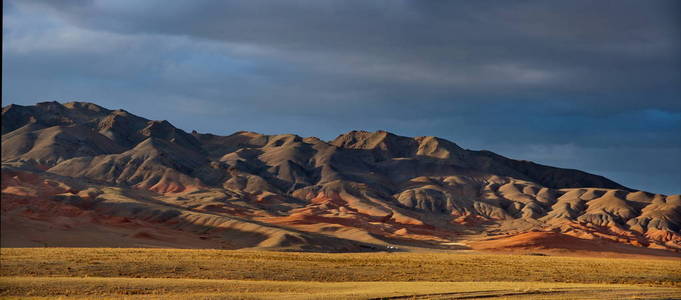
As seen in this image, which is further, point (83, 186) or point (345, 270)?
point (83, 186)

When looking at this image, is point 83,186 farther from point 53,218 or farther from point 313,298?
point 313,298

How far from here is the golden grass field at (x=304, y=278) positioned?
1497 inches

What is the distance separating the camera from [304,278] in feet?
164

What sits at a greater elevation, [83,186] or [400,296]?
[83,186]

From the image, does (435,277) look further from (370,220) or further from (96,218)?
(370,220)

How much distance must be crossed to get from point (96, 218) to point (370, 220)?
86.3 meters

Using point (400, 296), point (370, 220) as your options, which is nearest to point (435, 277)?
point (400, 296)

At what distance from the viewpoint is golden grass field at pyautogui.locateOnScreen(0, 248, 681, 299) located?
125ft

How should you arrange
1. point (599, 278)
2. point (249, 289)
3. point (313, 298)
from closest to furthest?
point (313, 298) → point (249, 289) → point (599, 278)

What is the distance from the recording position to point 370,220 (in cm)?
19300

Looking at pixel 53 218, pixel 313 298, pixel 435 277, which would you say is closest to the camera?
pixel 313 298

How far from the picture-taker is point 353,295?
123 feet

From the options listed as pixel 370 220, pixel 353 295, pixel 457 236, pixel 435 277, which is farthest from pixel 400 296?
pixel 370 220

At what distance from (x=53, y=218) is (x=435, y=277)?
77083mm
